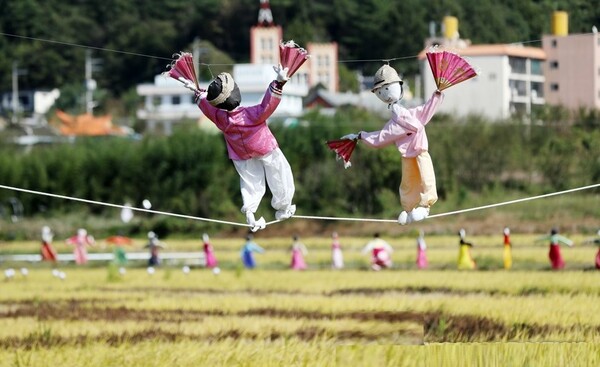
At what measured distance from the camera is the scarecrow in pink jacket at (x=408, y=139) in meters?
11.9

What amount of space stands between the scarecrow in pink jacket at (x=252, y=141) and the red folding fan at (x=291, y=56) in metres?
0.13

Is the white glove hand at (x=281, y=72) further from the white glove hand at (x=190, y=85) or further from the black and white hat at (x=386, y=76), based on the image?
the black and white hat at (x=386, y=76)

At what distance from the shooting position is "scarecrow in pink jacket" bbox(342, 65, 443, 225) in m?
11.9

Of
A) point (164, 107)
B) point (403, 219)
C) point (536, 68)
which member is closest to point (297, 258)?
point (536, 68)

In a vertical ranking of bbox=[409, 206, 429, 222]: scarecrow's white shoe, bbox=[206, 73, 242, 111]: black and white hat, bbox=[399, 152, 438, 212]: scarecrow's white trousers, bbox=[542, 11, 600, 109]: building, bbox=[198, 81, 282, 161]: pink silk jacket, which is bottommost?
bbox=[409, 206, 429, 222]: scarecrow's white shoe

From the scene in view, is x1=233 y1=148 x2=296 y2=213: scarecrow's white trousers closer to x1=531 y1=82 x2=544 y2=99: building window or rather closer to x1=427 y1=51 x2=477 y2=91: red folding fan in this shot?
x1=427 y1=51 x2=477 y2=91: red folding fan

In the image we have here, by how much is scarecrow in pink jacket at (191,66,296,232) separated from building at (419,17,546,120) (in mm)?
1390

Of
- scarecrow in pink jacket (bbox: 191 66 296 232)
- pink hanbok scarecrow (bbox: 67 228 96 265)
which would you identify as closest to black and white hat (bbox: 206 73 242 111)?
scarecrow in pink jacket (bbox: 191 66 296 232)

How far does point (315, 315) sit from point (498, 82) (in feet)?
60.5

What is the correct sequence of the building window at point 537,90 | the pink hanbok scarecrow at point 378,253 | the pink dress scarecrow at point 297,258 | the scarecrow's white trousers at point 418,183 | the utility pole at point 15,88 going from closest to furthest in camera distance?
the scarecrow's white trousers at point 418,183 → the building window at point 537,90 → the pink hanbok scarecrow at point 378,253 → the pink dress scarecrow at point 297,258 → the utility pole at point 15,88

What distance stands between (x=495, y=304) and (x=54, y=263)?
18.7m

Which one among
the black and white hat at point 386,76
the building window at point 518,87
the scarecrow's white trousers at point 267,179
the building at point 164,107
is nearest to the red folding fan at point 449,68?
the black and white hat at point 386,76

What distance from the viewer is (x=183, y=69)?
1188 centimetres

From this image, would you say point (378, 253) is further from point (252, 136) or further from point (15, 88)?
point (15, 88)
